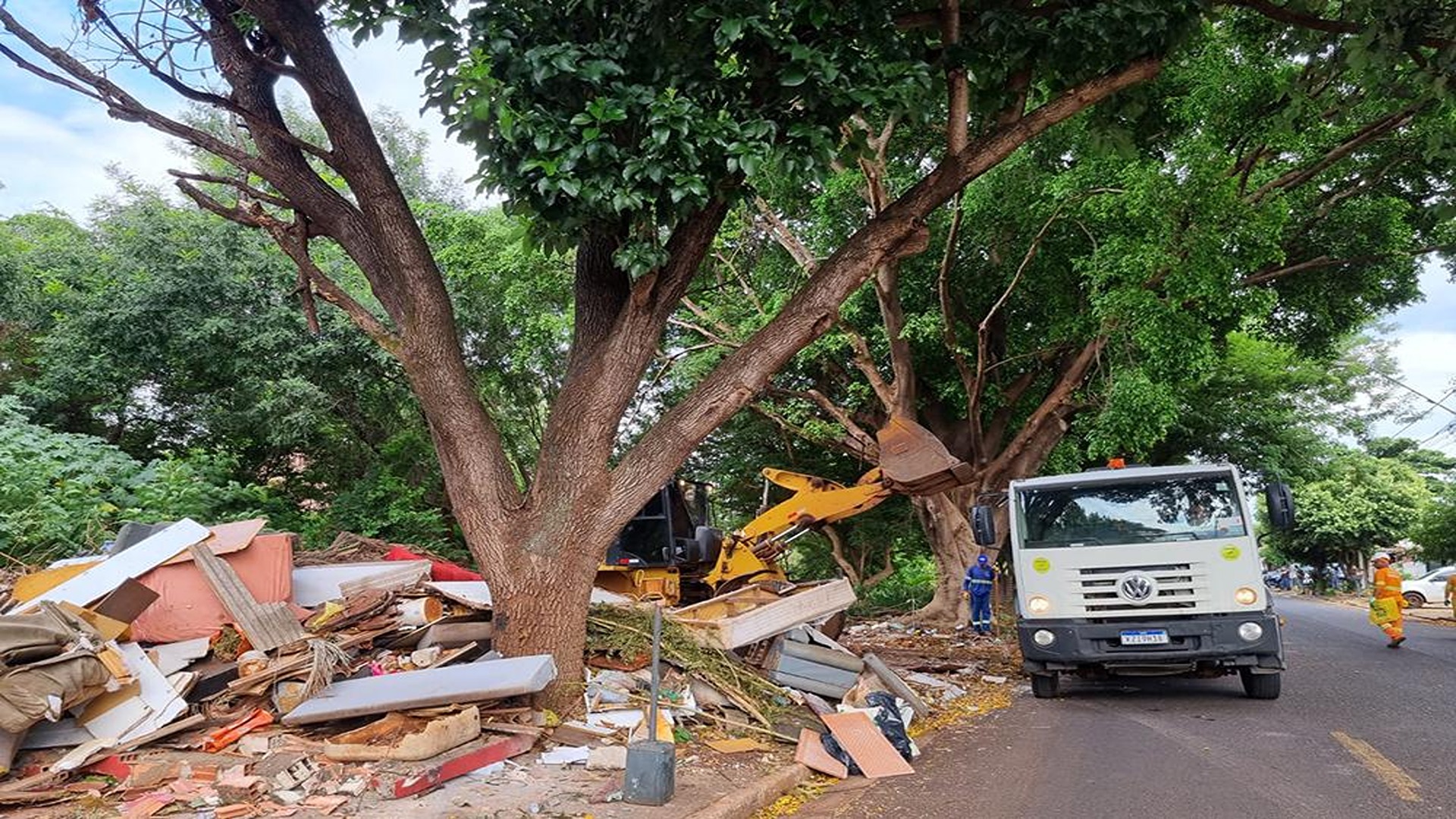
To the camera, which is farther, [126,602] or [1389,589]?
[1389,589]

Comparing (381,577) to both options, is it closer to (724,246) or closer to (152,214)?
(724,246)

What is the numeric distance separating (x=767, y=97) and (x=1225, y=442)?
2148 centimetres

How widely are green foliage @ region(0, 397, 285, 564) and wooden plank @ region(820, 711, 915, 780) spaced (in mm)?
8915

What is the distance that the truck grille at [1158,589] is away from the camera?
28.6 feet

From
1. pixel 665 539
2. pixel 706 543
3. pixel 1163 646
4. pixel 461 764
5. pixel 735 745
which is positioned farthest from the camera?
pixel 706 543

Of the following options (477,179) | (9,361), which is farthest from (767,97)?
(9,361)

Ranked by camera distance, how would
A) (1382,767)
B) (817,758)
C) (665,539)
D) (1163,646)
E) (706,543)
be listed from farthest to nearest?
1. (706,543)
2. (665,539)
3. (1163,646)
4. (817,758)
5. (1382,767)

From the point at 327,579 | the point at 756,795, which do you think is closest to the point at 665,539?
the point at 327,579

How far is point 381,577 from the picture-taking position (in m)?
8.45

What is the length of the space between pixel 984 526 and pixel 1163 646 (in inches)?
87.9

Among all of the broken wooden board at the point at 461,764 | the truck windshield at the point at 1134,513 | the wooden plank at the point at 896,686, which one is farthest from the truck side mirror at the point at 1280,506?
the broken wooden board at the point at 461,764

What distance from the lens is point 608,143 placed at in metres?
5.54

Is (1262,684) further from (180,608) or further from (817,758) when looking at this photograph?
(180,608)

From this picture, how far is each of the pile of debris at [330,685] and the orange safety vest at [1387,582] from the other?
9018 mm
